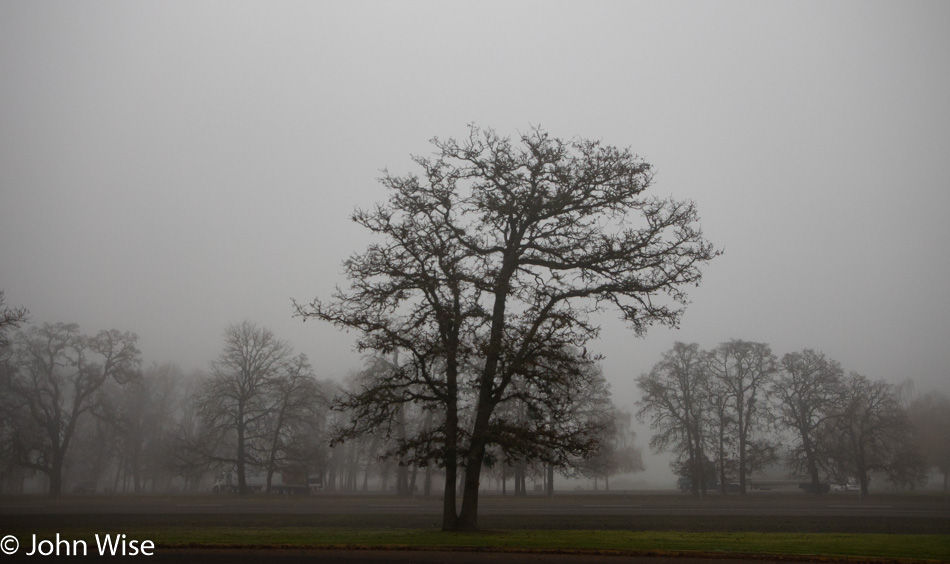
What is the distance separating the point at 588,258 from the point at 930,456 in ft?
224

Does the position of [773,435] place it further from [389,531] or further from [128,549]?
[128,549]

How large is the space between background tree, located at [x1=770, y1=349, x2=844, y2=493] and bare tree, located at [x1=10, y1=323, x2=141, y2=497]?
2378 inches

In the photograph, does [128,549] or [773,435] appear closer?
[128,549]

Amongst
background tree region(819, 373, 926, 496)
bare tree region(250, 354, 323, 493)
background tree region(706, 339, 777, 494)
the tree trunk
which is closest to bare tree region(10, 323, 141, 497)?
the tree trunk

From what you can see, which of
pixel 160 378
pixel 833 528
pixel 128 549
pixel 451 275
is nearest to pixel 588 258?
pixel 451 275

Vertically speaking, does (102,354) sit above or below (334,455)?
above

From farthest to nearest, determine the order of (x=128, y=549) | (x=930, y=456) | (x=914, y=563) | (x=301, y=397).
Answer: (x=930, y=456)
(x=301, y=397)
(x=128, y=549)
(x=914, y=563)

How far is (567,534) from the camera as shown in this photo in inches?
802

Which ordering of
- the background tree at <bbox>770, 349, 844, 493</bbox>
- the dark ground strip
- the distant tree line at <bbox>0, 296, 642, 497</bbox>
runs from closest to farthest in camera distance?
the dark ground strip → the distant tree line at <bbox>0, 296, 642, 497</bbox> → the background tree at <bbox>770, 349, 844, 493</bbox>

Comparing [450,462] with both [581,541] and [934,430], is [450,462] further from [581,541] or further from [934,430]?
[934,430]

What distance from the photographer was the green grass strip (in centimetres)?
1584

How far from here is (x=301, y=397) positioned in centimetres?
5609

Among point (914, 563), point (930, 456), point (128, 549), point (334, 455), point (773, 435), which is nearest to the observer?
point (914, 563)

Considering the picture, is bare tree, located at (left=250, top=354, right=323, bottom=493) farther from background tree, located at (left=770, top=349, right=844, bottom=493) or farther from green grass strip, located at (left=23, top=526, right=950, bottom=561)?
background tree, located at (left=770, top=349, right=844, bottom=493)
